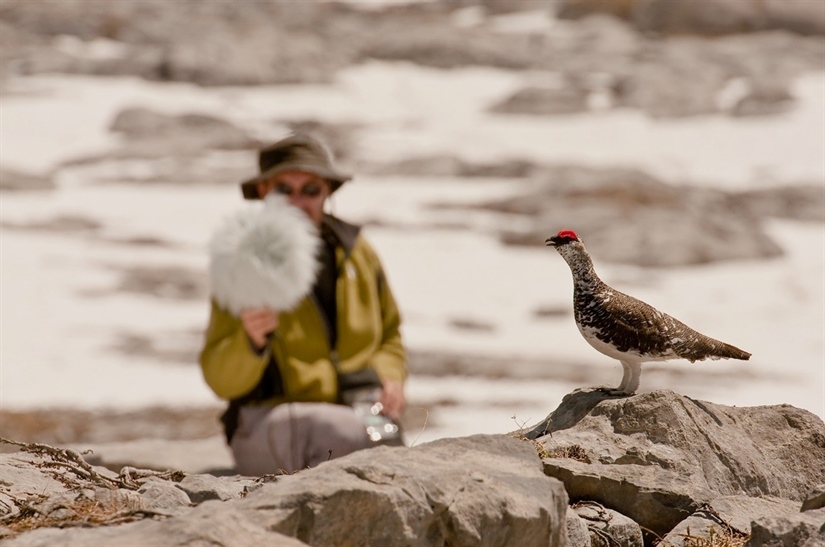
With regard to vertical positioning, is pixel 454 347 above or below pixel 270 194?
below

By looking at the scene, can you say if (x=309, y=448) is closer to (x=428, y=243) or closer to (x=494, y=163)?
(x=428, y=243)

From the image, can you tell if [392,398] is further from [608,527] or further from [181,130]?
[181,130]

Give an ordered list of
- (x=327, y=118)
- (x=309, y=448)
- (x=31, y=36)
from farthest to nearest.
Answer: (x=31, y=36)
(x=327, y=118)
(x=309, y=448)

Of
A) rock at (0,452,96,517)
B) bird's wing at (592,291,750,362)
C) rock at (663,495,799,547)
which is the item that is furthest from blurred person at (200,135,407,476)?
rock at (663,495,799,547)

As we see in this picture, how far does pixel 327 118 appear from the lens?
132ft

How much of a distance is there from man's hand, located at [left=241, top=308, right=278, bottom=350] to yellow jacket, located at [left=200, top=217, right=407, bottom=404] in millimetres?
58

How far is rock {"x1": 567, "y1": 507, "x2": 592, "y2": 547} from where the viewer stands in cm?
474

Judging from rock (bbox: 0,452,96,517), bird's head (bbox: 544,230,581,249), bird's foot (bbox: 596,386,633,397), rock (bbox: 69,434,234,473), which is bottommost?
rock (bbox: 69,434,234,473)

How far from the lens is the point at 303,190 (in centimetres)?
775

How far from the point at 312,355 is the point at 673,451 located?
108 inches

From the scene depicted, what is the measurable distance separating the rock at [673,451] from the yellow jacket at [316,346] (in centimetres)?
197

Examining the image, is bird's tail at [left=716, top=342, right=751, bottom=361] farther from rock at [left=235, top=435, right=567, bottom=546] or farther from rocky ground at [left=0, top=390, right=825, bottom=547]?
rock at [left=235, top=435, right=567, bottom=546]

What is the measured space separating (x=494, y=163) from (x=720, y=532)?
29.3 meters

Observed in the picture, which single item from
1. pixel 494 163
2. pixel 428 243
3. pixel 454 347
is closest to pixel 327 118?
pixel 494 163
